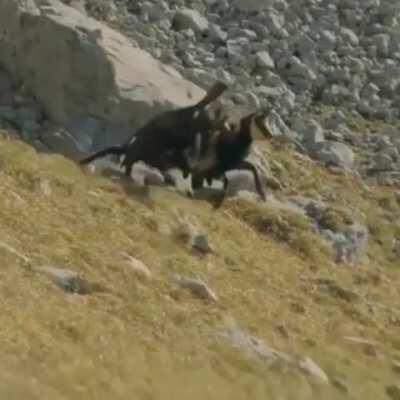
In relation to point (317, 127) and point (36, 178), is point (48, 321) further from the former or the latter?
point (317, 127)

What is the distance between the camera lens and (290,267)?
17.0m

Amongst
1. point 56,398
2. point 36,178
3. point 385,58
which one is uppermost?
point 56,398

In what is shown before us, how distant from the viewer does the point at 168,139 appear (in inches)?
706

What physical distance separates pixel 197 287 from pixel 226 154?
435 centimetres

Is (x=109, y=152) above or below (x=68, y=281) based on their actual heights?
below

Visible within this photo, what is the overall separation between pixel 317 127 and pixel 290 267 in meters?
5.81

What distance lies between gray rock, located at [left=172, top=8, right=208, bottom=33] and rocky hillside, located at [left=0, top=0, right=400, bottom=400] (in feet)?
0.11

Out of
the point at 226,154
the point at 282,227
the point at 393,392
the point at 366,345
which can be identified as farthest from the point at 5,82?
the point at 393,392

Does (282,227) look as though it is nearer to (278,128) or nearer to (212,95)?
(212,95)

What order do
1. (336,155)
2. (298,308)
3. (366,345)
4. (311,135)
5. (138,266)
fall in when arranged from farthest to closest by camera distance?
(311,135)
(336,155)
(298,308)
(366,345)
(138,266)

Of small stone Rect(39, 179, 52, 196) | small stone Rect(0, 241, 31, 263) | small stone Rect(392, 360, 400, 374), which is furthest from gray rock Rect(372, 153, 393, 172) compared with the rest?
small stone Rect(0, 241, 31, 263)

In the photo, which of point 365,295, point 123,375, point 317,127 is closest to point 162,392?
point 123,375

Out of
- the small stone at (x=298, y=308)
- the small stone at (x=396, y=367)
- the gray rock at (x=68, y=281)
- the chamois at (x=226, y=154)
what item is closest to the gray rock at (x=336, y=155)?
the chamois at (x=226, y=154)

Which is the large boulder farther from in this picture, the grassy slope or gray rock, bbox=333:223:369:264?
gray rock, bbox=333:223:369:264
